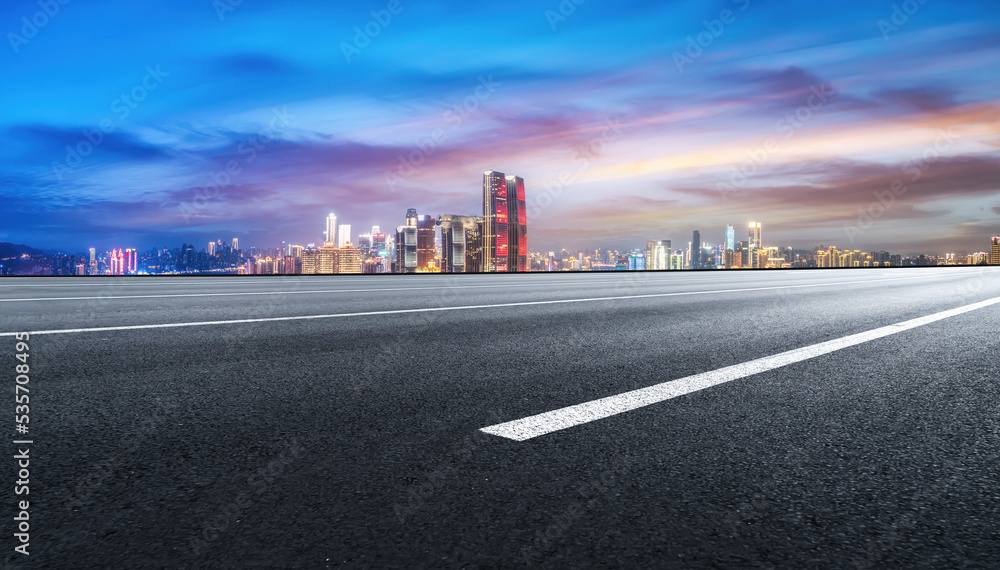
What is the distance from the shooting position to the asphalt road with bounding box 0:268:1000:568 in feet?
6.21

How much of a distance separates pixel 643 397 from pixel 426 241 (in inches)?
2992

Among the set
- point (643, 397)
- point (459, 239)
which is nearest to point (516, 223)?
point (459, 239)

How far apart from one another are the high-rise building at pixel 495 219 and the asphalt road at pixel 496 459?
5902cm

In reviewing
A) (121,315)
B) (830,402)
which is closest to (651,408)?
(830,402)

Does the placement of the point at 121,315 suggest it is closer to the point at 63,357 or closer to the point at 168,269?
the point at 63,357

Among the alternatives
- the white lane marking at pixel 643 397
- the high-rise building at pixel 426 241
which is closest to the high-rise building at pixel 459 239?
the high-rise building at pixel 426 241

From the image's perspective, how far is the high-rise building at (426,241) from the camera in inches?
3027

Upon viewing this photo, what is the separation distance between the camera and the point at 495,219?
84.5m

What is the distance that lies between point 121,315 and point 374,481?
769cm

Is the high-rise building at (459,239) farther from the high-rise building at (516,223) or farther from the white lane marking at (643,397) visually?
the white lane marking at (643,397)

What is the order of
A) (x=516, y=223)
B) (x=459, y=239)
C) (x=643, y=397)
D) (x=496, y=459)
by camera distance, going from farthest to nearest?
(x=516, y=223)
(x=459, y=239)
(x=643, y=397)
(x=496, y=459)

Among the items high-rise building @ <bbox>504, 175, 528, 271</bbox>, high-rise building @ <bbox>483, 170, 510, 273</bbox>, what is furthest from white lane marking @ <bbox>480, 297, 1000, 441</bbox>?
high-rise building @ <bbox>483, 170, 510, 273</bbox>

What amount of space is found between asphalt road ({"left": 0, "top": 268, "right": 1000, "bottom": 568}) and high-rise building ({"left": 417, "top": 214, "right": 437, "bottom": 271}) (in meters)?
71.5

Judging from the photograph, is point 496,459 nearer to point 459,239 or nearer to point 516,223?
point 459,239
